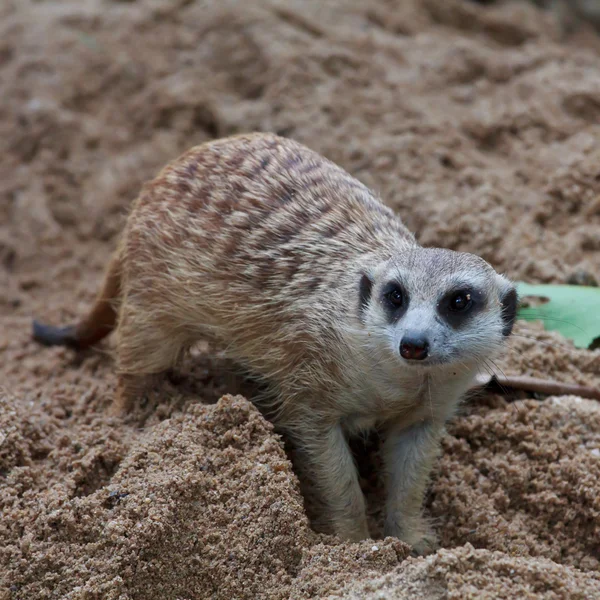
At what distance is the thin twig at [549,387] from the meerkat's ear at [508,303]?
0.51 m

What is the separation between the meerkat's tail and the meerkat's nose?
157 cm

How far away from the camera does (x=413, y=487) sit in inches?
116

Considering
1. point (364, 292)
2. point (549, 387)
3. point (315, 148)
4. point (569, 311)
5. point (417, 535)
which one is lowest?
point (417, 535)

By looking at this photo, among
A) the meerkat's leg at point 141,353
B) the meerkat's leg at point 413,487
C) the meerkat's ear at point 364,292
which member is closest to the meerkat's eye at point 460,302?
the meerkat's ear at point 364,292

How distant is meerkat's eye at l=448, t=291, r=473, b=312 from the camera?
8.61 feet

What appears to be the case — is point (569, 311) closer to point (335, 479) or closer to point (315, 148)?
point (335, 479)

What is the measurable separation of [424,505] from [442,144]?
7.63 ft

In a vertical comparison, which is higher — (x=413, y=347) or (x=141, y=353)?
(x=413, y=347)

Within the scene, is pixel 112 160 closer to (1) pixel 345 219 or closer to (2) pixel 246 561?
(1) pixel 345 219

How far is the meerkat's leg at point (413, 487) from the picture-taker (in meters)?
2.92

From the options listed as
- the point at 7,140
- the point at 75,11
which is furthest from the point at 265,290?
the point at 75,11

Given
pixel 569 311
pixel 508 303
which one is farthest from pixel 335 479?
pixel 569 311

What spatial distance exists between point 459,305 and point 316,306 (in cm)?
56

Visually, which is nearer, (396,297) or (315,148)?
(396,297)
